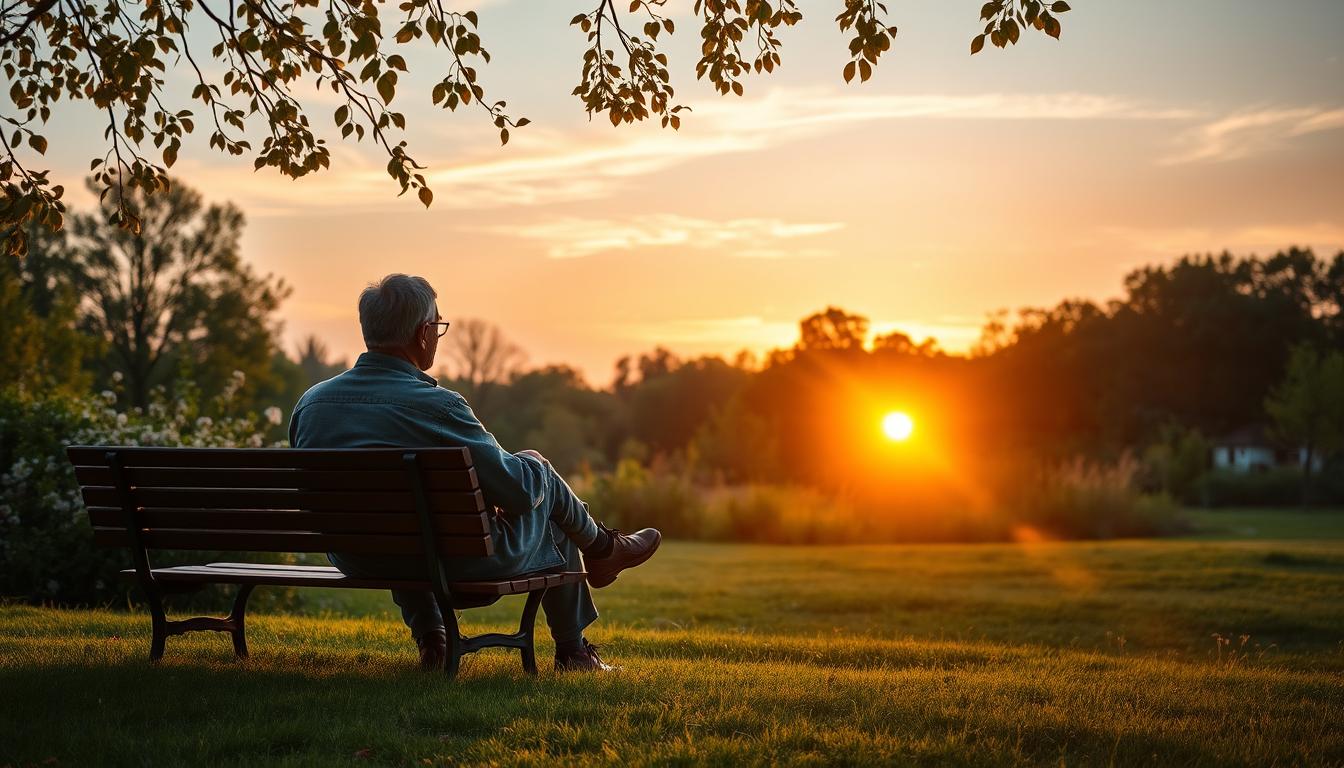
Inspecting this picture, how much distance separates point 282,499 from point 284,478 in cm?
11

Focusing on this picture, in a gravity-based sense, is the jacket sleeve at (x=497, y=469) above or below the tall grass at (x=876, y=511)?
above

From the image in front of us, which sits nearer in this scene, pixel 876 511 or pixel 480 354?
pixel 876 511

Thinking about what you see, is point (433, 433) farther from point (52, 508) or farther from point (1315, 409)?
point (1315, 409)

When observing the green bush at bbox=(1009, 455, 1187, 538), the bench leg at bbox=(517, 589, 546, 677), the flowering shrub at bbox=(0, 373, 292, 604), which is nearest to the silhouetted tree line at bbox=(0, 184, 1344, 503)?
the green bush at bbox=(1009, 455, 1187, 538)

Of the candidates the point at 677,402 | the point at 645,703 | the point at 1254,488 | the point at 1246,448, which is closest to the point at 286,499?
the point at 645,703

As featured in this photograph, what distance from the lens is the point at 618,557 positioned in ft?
16.9

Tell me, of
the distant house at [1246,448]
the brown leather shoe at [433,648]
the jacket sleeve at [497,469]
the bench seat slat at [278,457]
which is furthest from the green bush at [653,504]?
the distant house at [1246,448]

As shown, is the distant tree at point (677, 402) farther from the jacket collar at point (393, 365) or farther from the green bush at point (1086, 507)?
the jacket collar at point (393, 365)

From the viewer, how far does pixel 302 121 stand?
7215mm

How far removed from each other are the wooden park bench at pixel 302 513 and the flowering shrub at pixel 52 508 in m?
3.54

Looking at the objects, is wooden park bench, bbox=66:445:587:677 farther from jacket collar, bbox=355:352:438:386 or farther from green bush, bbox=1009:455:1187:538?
green bush, bbox=1009:455:1187:538

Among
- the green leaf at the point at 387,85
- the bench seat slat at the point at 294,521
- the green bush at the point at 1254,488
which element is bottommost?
the green bush at the point at 1254,488

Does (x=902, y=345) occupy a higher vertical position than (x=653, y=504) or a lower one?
higher

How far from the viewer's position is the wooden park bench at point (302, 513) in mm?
4387
